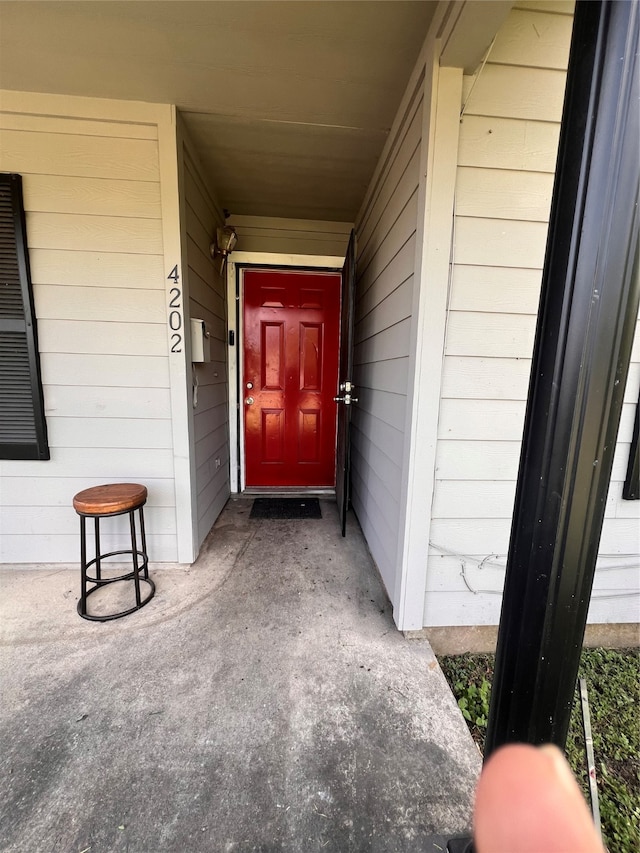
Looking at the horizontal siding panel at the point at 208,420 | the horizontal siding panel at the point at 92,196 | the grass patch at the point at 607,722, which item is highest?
the horizontal siding panel at the point at 92,196

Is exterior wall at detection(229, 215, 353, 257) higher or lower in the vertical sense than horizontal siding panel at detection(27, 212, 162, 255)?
higher

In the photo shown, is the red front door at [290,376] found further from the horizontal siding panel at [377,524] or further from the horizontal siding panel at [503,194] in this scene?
the horizontal siding panel at [503,194]

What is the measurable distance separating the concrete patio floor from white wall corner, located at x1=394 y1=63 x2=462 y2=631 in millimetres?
363

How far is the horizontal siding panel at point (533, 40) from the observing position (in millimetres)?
1213

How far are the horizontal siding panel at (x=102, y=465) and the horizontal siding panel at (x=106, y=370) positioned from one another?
36cm

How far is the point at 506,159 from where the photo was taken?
1.31m

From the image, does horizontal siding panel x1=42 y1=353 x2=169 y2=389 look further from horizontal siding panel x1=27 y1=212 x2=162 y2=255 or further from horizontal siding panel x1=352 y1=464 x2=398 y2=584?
horizontal siding panel x1=352 y1=464 x2=398 y2=584

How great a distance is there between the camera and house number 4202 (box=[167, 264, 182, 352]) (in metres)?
1.81

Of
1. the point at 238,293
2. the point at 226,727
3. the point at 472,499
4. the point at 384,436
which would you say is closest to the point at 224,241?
the point at 238,293

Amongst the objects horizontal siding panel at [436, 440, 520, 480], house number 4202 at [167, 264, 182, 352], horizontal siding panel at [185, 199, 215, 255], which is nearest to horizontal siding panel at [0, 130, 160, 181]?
horizontal siding panel at [185, 199, 215, 255]

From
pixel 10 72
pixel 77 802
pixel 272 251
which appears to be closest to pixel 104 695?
pixel 77 802

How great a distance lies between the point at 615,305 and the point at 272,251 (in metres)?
2.86

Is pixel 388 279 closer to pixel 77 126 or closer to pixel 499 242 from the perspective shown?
pixel 499 242

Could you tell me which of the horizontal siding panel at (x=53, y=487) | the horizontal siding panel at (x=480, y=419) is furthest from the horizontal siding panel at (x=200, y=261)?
the horizontal siding panel at (x=480, y=419)
